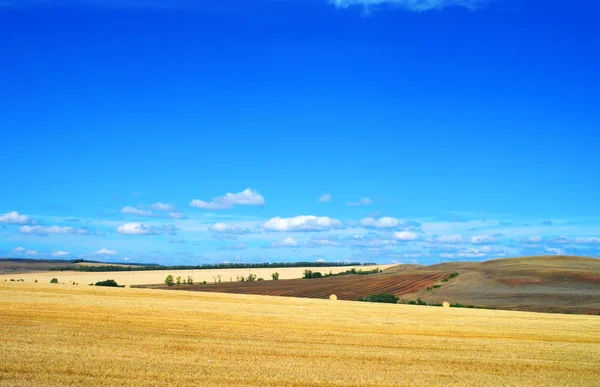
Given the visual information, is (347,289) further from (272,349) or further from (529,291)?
(272,349)

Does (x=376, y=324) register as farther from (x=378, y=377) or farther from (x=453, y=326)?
(x=378, y=377)

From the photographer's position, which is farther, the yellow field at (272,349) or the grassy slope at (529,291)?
the grassy slope at (529,291)

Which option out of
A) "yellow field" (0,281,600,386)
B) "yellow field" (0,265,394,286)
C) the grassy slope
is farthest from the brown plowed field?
"yellow field" (0,281,600,386)

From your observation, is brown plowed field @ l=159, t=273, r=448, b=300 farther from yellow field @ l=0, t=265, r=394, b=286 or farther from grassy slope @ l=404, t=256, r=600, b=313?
yellow field @ l=0, t=265, r=394, b=286

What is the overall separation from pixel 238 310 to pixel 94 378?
18.3 metres

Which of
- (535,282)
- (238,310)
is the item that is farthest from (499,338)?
(535,282)

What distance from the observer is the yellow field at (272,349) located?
14.2 m

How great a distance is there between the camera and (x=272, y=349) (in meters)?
18.2

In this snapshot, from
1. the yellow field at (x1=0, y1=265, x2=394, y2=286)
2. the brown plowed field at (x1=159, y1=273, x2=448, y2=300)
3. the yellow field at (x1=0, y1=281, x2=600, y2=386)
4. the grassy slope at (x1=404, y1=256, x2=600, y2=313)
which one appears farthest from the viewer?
the yellow field at (x1=0, y1=265, x2=394, y2=286)

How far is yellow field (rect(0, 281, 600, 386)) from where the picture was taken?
1423cm

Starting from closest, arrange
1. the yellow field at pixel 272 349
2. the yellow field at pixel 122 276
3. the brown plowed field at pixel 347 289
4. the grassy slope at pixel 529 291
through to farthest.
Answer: the yellow field at pixel 272 349
the grassy slope at pixel 529 291
the brown plowed field at pixel 347 289
the yellow field at pixel 122 276

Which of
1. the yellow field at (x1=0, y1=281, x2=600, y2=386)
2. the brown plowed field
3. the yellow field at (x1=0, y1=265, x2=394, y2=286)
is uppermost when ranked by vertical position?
the yellow field at (x1=0, y1=265, x2=394, y2=286)

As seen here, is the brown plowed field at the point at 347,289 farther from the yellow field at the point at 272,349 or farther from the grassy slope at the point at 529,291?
the yellow field at the point at 272,349

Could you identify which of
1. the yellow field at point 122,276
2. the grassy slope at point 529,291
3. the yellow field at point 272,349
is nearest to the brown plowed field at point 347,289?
the grassy slope at point 529,291
